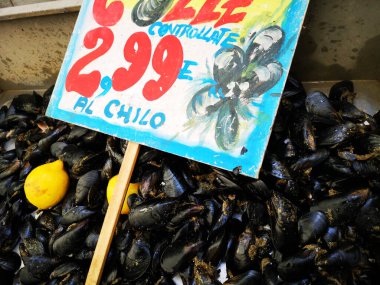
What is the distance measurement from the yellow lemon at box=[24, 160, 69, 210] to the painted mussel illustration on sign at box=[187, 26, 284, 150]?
1.00 meters

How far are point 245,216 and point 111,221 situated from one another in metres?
0.67

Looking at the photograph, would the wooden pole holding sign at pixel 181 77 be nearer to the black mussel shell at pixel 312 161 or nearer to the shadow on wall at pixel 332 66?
the black mussel shell at pixel 312 161

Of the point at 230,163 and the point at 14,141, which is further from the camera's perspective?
the point at 14,141

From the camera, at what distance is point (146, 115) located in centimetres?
140

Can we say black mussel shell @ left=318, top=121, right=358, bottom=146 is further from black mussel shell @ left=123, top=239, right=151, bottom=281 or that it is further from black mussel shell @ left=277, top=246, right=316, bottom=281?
black mussel shell @ left=123, top=239, right=151, bottom=281

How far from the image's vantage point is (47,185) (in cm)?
177

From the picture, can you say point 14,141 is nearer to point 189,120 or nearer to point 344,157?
point 189,120

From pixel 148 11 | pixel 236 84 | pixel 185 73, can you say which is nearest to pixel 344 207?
pixel 236 84

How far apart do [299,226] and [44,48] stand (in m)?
2.32

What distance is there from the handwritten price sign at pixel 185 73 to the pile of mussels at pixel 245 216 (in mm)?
292

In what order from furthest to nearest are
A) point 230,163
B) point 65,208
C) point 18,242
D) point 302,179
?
1. point 18,242
2. point 65,208
3. point 302,179
4. point 230,163

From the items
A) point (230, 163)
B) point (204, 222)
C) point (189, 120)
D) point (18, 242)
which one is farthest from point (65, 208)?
point (230, 163)

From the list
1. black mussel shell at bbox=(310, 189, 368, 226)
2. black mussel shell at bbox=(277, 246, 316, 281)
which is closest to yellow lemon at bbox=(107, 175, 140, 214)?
black mussel shell at bbox=(277, 246, 316, 281)

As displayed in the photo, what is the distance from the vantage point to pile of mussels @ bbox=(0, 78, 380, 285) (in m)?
1.33
